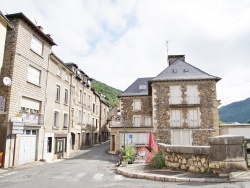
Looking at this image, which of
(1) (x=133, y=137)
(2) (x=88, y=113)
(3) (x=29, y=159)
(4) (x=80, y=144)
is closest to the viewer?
(3) (x=29, y=159)

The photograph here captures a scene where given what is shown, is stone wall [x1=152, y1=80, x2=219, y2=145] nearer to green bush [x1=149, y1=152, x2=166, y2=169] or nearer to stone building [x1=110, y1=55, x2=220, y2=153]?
stone building [x1=110, y1=55, x2=220, y2=153]

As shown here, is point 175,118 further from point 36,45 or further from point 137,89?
point 36,45

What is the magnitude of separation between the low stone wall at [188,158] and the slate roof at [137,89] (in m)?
19.4

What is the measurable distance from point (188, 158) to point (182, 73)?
1785 centimetres

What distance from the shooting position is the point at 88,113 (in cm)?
3409

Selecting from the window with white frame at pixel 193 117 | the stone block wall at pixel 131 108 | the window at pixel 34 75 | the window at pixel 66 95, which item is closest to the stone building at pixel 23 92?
the window at pixel 34 75

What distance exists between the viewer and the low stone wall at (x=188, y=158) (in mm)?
8049

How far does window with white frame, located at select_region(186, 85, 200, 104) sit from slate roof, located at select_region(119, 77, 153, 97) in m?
6.39

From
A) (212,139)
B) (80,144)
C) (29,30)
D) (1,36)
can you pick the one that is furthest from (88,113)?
(212,139)

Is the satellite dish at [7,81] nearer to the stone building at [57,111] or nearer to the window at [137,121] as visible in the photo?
the stone building at [57,111]

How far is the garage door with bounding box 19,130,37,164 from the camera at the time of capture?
1490 centimetres

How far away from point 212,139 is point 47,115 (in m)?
14.1

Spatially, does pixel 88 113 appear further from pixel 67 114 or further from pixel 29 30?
pixel 29 30

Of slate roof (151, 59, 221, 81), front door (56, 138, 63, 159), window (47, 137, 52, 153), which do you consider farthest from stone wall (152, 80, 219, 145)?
window (47, 137, 52, 153)
